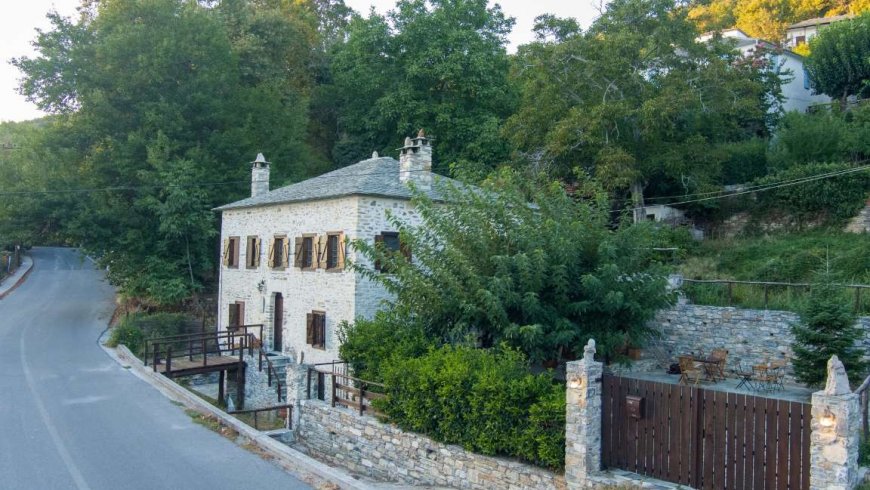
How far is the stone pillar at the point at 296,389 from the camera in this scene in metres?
16.2

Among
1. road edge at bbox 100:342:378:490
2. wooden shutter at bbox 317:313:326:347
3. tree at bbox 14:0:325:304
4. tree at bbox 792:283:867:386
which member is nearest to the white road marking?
road edge at bbox 100:342:378:490

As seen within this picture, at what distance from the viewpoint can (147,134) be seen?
29.6 meters

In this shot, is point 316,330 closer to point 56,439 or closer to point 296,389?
point 296,389

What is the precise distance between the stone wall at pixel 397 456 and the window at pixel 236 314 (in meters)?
10.1

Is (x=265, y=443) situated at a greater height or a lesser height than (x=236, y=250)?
lesser

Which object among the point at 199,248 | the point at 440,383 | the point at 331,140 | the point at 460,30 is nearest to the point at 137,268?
the point at 199,248

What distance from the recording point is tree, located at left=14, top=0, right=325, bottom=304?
28234 millimetres

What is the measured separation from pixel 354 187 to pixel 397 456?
8987 millimetres

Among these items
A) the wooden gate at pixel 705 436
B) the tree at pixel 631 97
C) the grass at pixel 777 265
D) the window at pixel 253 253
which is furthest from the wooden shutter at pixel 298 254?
the wooden gate at pixel 705 436

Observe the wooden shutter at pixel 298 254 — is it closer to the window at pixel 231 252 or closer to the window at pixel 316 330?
the window at pixel 316 330

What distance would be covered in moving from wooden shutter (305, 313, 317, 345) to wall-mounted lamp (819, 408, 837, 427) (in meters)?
15.7

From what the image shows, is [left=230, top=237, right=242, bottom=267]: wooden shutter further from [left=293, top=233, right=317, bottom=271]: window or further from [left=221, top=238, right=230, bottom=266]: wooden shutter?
[left=293, top=233, right=317, bottom=271]: window

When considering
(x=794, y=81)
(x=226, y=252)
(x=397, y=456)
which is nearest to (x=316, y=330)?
(x=226, y=252)

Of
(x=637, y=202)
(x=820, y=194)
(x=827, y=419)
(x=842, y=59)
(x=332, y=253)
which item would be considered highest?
(x=842, y=59)
